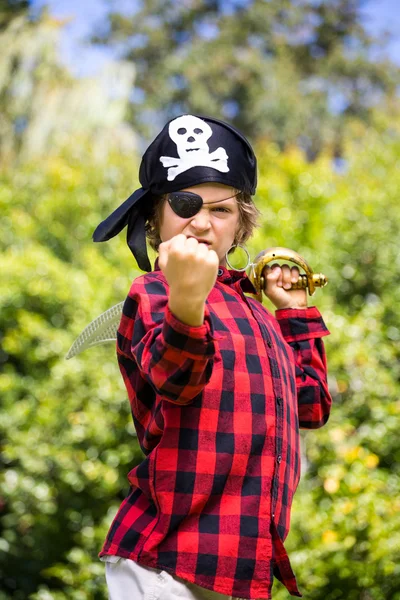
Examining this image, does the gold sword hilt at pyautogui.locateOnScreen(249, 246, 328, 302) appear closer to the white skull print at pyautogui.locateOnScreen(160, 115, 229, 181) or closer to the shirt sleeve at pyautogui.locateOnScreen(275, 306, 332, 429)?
the shirt sleeve at pyautogui.locateOnScreen(275, 306, 332, 429)

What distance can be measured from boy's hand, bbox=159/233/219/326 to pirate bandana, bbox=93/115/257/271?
32cm

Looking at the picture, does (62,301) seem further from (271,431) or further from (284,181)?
(271,431)

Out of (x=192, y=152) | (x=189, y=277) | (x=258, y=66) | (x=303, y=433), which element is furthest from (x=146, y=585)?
(x=258, y=66)

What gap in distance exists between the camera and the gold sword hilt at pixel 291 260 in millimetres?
1759

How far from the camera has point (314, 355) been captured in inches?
68.8

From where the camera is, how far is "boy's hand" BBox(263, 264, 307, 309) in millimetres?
1782

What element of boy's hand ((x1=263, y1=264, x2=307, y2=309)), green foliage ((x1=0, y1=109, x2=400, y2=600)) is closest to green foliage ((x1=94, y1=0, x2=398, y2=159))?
green foliage ((x1=0, y1=109, x2=400, y2=600))

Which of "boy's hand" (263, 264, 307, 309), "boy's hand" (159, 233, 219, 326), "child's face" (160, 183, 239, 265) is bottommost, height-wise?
"boy's hand" (263, 264, 307, 309)

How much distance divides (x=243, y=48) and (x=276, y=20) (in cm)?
135

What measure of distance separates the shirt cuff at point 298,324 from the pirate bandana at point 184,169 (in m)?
0.31

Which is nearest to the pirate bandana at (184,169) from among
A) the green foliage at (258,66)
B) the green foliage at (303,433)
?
the green foliage at (303,433)

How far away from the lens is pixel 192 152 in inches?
59.0

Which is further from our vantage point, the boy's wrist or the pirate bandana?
the pirate bandana

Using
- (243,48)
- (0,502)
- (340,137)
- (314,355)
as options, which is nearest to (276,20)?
(243,48)
